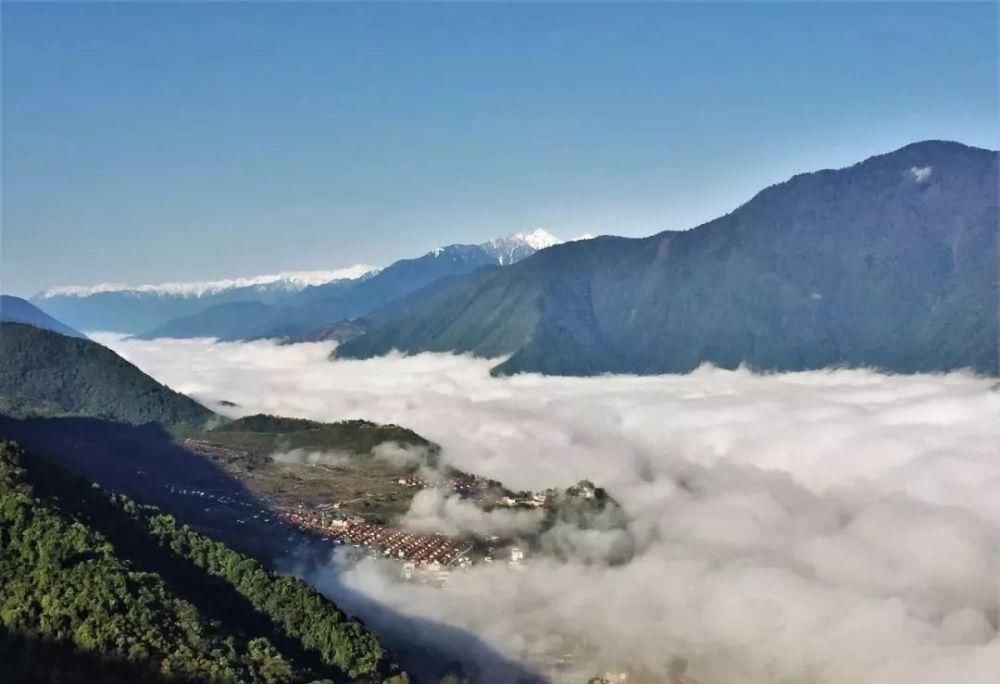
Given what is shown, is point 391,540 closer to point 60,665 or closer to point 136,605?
point 136,605

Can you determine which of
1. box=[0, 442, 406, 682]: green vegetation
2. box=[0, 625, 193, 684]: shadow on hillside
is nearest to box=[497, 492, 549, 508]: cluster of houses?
box=[0, 442, 406, 682]: green vegetation

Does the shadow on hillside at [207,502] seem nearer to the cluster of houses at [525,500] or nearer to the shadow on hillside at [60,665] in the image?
the shadow on hillside at [60,665]

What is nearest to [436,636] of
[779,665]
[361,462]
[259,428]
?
[779,665]

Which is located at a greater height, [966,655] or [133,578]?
[133,578]

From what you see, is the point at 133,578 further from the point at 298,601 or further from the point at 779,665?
the point at 779,665

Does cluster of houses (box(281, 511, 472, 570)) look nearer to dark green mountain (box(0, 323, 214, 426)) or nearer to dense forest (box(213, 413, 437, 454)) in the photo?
dense forest (box(213, 413, 437, 454))
